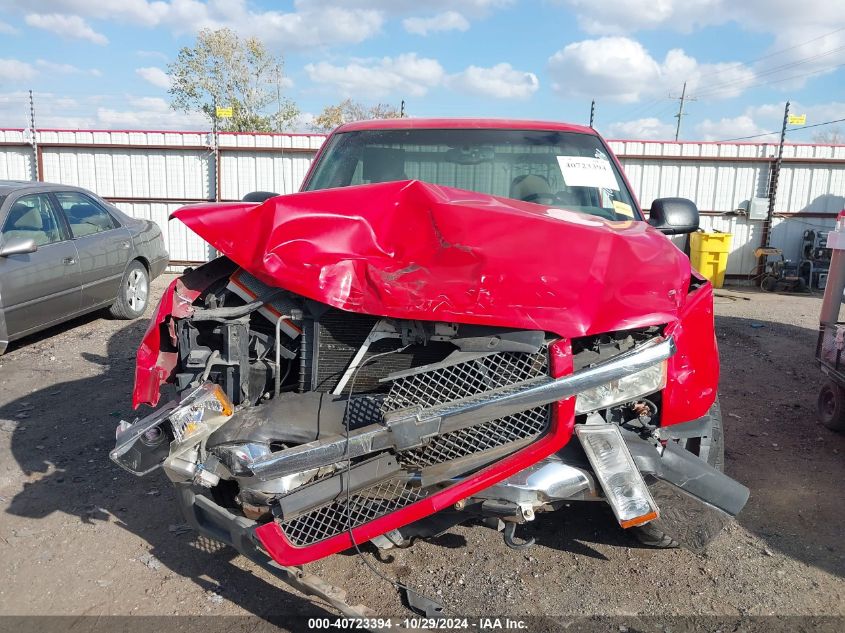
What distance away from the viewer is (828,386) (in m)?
4.76

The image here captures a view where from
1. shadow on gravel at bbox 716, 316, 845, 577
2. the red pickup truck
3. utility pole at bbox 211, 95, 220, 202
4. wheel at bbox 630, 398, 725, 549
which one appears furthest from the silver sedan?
shadow on gravel at bbox 716, 316, 845, 577

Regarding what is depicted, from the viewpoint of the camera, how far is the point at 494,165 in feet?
12.8

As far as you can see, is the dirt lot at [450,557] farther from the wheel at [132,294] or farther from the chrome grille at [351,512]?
the wheel at [132,294]

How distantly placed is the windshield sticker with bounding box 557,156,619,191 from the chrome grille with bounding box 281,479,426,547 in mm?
2214

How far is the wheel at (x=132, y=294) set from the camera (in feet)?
24.7

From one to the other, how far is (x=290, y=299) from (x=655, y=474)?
1.59m

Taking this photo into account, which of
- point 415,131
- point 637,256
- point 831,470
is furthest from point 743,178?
point 637,256

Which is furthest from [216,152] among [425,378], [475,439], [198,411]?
Answer: [475,439]

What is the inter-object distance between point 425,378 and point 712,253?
10.8 metres

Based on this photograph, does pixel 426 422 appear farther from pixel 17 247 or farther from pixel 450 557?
pixel 17 247

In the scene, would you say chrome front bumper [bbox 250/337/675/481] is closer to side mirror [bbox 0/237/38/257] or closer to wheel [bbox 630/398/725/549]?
wheel [bbox 630/398/725/549]

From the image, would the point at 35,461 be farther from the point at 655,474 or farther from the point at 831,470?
the point at 831,470

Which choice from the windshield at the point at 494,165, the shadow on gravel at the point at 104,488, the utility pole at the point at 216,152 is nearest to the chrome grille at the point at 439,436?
the shadow on gravel at the point at 104,488

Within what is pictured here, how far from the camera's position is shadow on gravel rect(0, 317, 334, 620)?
2.86 metres
